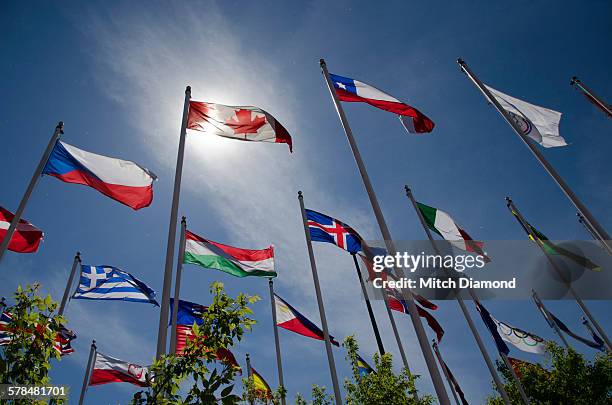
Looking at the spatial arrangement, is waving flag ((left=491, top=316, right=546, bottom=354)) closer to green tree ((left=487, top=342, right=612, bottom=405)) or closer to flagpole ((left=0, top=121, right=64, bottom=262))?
green tree ((left=487, top=342, right=612, bottom=405))

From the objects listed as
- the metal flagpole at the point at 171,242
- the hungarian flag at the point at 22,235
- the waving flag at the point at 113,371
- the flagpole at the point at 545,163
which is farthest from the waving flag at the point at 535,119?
the waving flag at the point at 113,371

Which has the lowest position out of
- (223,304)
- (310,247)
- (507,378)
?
(223,304)

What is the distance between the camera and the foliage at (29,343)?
187 inches

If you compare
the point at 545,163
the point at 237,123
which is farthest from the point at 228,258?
the point at 545,163

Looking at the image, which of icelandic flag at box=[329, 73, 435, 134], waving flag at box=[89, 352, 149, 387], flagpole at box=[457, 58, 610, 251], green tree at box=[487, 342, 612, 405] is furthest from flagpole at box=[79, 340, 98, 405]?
green tree at box=[487, 342, 612, 405]

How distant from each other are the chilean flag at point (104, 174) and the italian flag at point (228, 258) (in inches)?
123

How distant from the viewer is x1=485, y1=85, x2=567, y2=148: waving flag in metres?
14.9

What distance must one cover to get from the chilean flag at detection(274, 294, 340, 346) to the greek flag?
20.1 feet

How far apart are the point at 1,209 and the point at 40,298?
9335 mm

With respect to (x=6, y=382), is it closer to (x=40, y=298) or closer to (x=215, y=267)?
(x=40, y=298)

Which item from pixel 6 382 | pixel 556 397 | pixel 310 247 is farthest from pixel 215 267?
pixel 556 397

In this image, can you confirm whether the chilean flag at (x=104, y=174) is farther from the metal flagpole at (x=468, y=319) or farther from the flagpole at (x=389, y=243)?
the metal flagpole at (x=468, y=319)

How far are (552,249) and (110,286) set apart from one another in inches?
801

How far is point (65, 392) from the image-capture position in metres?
5.13
